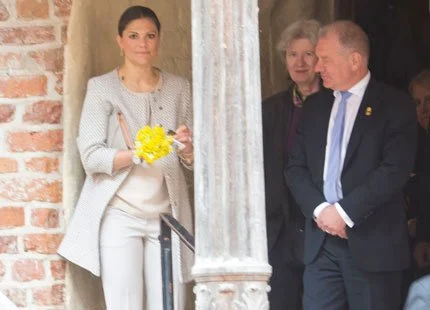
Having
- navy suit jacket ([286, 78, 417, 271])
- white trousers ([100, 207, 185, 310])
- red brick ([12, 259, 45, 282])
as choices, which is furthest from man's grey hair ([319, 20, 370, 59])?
red brick ([12, 259, 45, 282])

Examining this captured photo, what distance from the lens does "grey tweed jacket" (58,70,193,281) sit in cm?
1040

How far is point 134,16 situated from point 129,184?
920 millimetres

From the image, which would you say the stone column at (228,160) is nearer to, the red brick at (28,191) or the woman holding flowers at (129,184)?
the woman holding flowers at (129,184)

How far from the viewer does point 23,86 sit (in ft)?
35.2

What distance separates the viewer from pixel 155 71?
10.6 m

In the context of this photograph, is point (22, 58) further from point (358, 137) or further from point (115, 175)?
point (358, 137)

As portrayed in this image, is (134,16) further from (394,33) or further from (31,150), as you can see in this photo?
(394,33)

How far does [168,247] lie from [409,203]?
1627 millimetres

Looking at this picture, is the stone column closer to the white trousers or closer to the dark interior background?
the white trousers

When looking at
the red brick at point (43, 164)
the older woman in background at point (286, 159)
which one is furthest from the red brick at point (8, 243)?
the older woman in background at point (286, 159)

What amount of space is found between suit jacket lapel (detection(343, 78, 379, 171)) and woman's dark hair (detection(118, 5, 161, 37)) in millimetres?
1319

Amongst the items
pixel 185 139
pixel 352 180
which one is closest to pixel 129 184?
pixel 185 139

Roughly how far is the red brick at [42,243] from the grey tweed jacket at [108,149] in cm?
9

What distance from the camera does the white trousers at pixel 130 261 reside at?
33.9 feet
